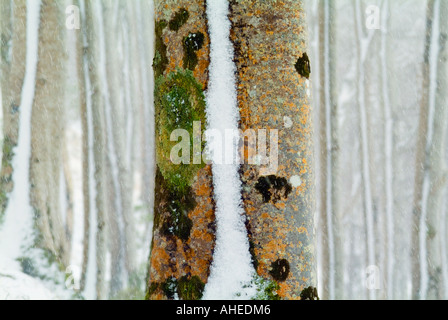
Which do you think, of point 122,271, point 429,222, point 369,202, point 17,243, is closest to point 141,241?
point 122,271

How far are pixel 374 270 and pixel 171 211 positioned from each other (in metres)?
3.66

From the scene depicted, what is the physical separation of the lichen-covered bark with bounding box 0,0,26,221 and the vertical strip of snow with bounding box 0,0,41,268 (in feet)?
0.12

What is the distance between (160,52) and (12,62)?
270 centimetres

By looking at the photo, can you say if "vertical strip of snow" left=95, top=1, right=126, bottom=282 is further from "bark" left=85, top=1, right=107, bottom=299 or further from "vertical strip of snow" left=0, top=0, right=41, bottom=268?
"vertical strip of snow" left=0, top=0, right=41, bottom=268

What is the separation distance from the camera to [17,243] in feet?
9.98

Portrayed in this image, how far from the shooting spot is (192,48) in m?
1.41

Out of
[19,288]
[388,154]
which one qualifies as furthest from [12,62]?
[388,154]

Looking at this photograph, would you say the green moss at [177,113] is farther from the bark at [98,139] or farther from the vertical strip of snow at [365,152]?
the vertical strip of snow at [365,152]

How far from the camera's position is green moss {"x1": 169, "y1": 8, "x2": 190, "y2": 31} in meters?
1.43

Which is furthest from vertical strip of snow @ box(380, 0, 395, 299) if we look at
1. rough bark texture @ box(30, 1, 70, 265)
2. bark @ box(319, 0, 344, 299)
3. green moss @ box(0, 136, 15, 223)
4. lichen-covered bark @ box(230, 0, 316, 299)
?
green moss @ box(0, 136, 15, 223)

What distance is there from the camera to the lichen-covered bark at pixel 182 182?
1390 mm

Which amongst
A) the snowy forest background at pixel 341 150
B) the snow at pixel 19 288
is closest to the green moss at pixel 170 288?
the snow at pixel 19 288

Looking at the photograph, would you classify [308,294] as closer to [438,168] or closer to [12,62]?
[12,62]

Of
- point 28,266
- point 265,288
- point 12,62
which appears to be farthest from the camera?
point 12,62
